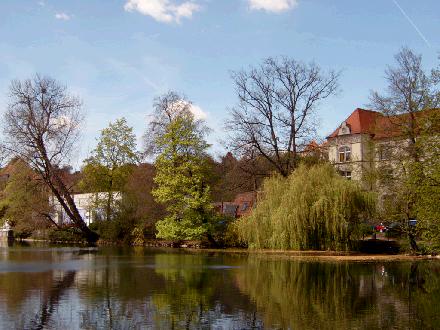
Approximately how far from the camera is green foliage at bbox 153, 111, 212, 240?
45.0 meters

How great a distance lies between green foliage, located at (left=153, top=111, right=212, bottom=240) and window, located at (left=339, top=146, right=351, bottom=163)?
17.4 m

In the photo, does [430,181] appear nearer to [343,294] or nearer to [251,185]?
[343,294]

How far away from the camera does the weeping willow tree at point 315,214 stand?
115 feet

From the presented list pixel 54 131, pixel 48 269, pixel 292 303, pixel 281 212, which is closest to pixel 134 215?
pixel 54 131

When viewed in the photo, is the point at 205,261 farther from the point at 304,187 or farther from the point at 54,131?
the point at 54,131

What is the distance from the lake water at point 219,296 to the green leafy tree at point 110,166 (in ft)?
92.9

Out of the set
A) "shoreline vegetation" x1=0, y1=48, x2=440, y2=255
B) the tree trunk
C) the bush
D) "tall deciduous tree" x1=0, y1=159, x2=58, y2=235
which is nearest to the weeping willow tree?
"shoreline vegetation" x1=0, y1=48, x2=440, y2=255

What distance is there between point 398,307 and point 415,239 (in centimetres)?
2371

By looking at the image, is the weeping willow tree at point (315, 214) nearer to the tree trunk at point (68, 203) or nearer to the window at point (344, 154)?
the window at point (344, 154)

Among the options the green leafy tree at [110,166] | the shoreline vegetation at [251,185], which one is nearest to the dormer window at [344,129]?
the shoreline vegetation at [251,185]

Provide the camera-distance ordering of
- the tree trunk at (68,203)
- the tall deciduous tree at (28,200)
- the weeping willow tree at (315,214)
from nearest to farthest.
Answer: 1. the weeping willow tree at (315,214)
2. the tree trunk at (68,203)
3. the tall deciduous tree at (28,200)

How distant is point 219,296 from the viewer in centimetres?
1756

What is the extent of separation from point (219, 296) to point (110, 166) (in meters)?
42.3

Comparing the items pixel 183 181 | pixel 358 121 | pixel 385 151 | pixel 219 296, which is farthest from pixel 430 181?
pixel 358 121
